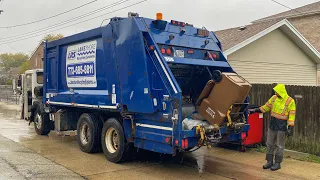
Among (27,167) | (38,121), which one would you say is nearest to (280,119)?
(27,167)

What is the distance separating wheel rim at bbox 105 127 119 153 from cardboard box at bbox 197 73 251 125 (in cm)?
209

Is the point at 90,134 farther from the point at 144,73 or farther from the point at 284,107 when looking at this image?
the point at 284,107

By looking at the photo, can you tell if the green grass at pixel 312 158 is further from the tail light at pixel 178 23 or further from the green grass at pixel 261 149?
the tail light at pixel 178 23

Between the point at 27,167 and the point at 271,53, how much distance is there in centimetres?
1291

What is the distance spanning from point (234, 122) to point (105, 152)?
9.40 ft

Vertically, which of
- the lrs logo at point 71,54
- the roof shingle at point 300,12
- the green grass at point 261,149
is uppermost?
the roof shingle at point 300,12

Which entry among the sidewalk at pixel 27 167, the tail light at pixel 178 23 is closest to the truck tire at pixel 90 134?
the sidewalk at pixel 27 167

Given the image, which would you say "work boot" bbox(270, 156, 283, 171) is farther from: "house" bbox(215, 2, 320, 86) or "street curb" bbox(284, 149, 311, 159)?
"house" bbox(215, 2, 320, 86)

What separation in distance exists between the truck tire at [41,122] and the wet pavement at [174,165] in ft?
5.07

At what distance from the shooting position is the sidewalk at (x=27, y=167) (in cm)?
642

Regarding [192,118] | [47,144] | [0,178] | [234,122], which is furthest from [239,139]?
[47,144]

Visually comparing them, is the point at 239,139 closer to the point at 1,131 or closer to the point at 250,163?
the point at 250,163

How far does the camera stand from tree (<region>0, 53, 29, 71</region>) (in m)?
89.2

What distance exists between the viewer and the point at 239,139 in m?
7.39
